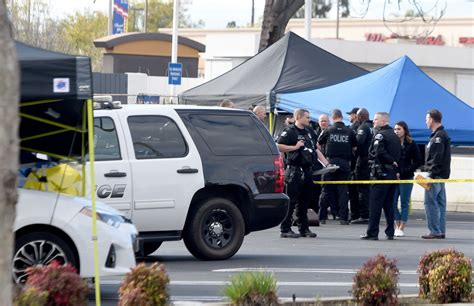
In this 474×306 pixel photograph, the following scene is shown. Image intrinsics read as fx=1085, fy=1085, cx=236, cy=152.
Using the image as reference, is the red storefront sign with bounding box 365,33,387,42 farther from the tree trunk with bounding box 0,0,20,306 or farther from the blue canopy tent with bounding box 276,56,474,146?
the tree trunk with bounding box 0,0,20,306

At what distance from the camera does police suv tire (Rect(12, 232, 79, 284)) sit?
9656mm

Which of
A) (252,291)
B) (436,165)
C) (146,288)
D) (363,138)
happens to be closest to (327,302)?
(252,291)

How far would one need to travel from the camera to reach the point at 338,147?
1786cm

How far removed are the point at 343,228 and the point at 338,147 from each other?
4.44ft

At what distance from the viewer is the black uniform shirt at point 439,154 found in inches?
621

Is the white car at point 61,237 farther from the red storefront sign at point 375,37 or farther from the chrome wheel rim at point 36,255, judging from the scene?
the red storefront sign at point 375,37

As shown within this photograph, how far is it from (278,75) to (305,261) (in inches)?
339

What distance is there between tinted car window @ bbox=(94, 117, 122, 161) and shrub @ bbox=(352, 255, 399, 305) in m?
4.09

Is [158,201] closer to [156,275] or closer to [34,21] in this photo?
[156,275]

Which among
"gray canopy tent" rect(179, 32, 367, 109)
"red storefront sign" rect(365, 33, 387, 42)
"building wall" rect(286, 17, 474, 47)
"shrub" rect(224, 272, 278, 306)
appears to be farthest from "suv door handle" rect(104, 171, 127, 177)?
"red storefront sign" rect(365, 33, 387, 42)

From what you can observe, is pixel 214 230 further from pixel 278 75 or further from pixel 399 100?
pixel 278 75

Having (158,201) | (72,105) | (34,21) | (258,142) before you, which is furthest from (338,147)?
(34,21)

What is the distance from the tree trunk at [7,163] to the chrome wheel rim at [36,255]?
4.61 metres

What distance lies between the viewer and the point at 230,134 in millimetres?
13289
